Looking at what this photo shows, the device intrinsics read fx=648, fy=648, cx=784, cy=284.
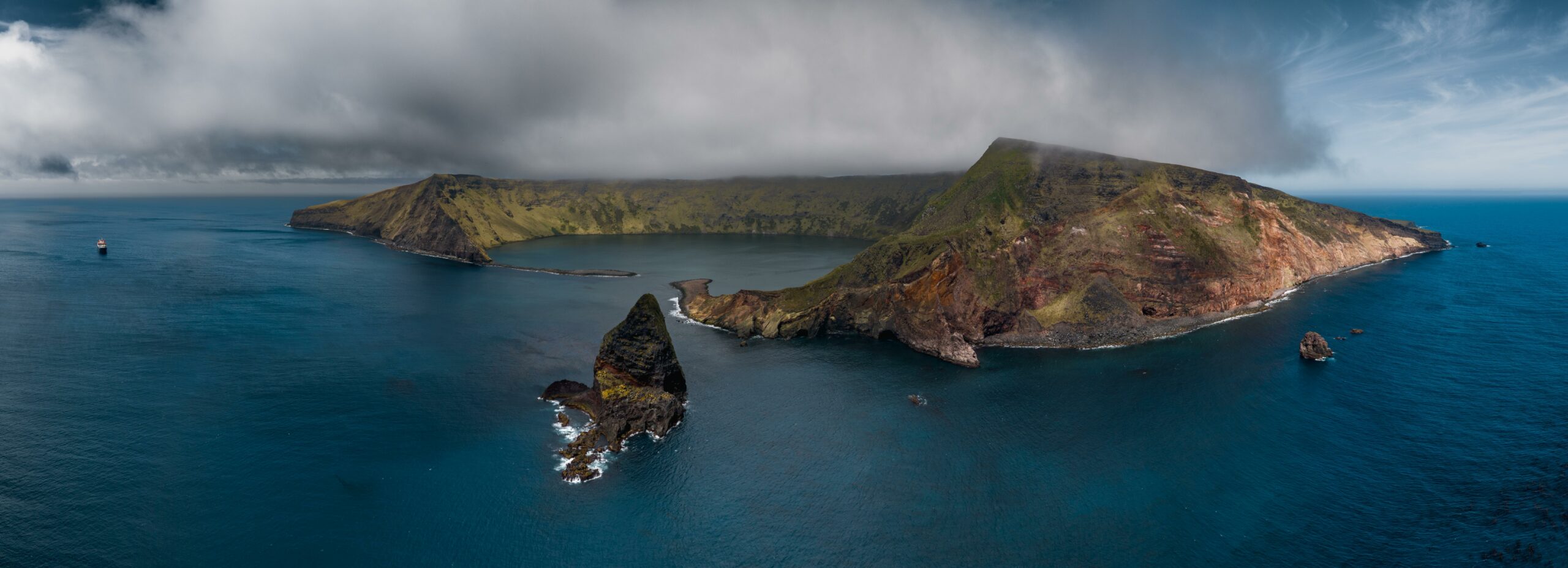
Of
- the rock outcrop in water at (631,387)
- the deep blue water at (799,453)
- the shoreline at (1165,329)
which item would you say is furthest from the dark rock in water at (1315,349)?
the rock outcrop in water at (631,387)

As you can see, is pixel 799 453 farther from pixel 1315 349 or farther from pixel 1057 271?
pixel 1315 349

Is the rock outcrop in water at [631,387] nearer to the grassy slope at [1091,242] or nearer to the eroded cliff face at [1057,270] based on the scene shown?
the eroded cliff face at [1057,270]

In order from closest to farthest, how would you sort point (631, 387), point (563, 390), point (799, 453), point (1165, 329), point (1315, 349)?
1. point (799, 453)
2. point (631, 387)
3. point (563, 390)
4. point (1315, 349)
5. point (1165, 329)

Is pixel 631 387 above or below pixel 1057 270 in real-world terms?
below

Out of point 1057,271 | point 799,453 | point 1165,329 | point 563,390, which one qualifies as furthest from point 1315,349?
point 563,390

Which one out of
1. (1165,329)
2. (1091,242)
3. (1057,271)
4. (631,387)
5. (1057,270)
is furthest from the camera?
(1091,242)

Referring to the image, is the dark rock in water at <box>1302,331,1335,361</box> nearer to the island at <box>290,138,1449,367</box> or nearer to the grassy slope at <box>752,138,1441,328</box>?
the island at <box>290,138,1449,367</box>

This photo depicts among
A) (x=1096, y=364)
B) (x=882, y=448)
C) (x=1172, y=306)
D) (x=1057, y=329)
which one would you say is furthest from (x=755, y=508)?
(x=1172, y=306)
